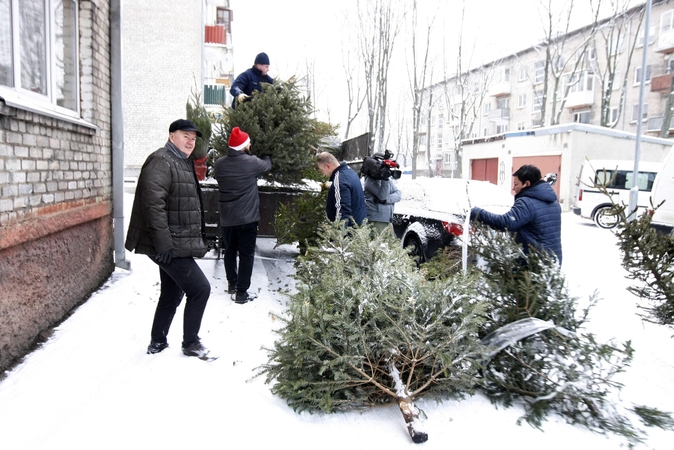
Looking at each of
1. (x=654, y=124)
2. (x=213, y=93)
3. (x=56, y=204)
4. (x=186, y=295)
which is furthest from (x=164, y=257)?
(x=654, y=124)

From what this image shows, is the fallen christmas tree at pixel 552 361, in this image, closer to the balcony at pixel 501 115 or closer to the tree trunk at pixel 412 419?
the tree trunk at pixel 412 419

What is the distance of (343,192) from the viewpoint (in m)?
4.91

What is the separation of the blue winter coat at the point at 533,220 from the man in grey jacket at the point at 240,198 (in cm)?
233

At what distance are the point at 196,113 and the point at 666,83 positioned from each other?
32.2m

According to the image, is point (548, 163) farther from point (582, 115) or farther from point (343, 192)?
point (343, 192)

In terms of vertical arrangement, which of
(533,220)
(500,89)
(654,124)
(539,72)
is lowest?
(533,220)

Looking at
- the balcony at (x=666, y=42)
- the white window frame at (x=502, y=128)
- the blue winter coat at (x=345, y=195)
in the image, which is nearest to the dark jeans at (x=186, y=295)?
the blue winter coat at (x=345, y=195)

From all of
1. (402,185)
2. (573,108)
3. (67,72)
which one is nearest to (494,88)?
(573,108)

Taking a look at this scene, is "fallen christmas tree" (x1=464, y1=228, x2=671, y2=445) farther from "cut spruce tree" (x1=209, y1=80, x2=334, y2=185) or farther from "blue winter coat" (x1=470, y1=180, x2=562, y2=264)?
"cut spruce tree" (x1=209, y1=80, x2=334, y2=185)

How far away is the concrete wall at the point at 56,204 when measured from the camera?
3602 mm

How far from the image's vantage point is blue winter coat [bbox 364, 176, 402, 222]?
5.79 meters

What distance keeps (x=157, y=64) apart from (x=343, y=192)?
73.7 ft

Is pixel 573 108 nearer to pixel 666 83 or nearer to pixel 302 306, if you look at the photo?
pixel 666 83

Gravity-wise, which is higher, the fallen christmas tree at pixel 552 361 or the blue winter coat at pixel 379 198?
the blue winter coat at pixel 379 198
